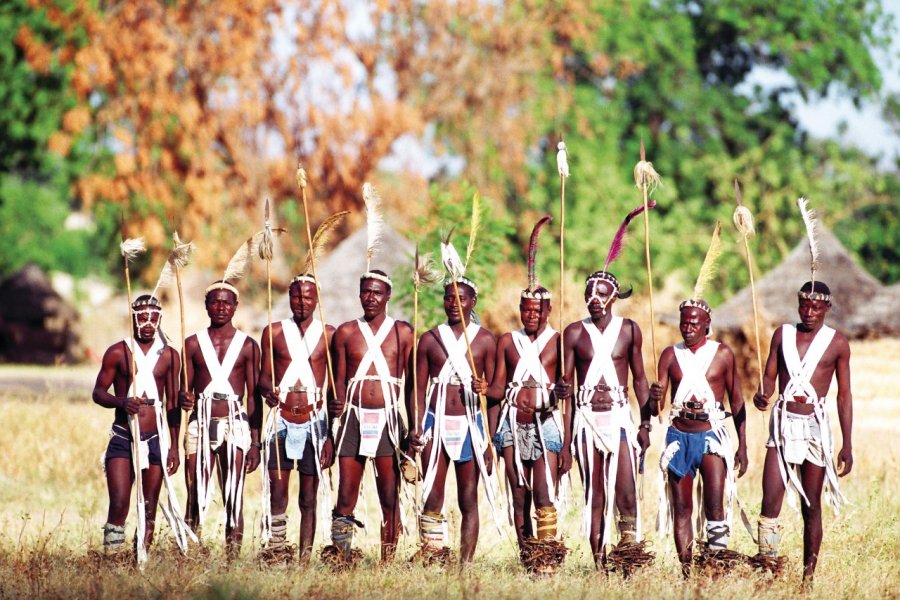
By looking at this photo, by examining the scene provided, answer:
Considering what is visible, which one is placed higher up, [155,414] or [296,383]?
[296,383]

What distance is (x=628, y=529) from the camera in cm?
845

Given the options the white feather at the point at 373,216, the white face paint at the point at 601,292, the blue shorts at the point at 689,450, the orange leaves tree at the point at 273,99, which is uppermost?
the orange leaves tree at the point at 273,99

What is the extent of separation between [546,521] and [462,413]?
3.00 feet

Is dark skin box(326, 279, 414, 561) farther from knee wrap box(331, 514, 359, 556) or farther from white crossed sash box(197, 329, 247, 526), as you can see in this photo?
white crossed sash box(197, 329, 247, 526)

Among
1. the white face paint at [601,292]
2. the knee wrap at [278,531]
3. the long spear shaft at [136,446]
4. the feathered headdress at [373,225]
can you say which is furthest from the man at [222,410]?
the white face paint at [601,292]

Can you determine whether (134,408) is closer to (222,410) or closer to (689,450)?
(222,410)

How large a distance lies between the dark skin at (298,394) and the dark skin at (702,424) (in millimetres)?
2267

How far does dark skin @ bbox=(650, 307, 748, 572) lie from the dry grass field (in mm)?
408

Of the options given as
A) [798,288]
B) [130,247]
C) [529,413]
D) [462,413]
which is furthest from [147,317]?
[798,288]

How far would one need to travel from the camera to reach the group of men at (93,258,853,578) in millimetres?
8297

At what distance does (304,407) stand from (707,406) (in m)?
2.71

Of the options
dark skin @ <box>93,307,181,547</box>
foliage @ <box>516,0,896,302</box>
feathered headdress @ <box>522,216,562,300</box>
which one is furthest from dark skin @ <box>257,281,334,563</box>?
foliage @ <box>516,0,896,302</box>

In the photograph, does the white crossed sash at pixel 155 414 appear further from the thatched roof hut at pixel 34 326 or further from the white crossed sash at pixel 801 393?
the thatched roof hut at pixel 34 326

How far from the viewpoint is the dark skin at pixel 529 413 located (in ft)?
27.8
